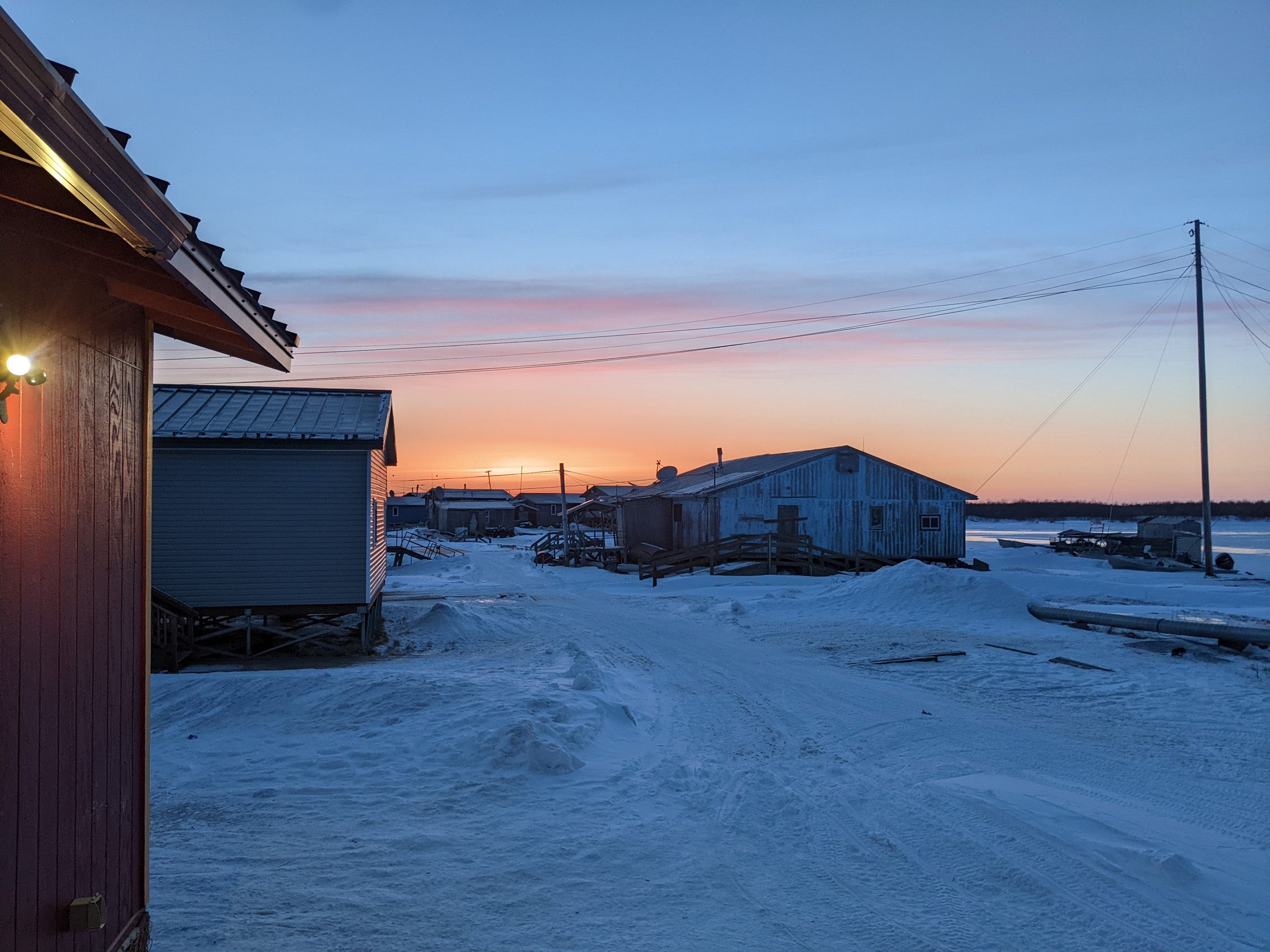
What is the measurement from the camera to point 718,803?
7.52 metres

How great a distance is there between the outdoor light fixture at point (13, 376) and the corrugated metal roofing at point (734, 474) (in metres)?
33.4

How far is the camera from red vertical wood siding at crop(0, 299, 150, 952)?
3.30 m

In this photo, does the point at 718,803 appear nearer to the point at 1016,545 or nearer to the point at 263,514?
the point at 263,514

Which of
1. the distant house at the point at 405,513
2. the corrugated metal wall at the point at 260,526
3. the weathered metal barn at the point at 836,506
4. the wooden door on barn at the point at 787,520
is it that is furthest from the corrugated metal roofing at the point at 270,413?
the distant house at the point at 405,513

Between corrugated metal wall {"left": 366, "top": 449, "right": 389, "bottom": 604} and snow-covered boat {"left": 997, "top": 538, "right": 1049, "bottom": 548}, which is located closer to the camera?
corrugated metal wall {"left": 366, "top": 449, "right": 389, "bottom": 604}

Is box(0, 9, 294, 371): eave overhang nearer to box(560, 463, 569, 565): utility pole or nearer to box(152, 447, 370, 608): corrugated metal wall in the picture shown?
box(152, 447, 370, 608): corrugated metal wall

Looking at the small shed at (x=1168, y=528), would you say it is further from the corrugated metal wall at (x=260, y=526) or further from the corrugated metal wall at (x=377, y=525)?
the corrugated metal wall at (x=260, y=526)

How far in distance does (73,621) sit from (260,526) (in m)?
13.5

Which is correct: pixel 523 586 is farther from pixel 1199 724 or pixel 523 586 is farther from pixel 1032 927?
pixel 1032 927

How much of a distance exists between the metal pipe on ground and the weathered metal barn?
1637 centimetres

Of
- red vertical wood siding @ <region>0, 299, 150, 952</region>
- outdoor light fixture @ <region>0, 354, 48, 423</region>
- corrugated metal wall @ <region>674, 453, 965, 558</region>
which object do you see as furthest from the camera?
corrugated metal wall @ <region>674, 453, 965, 558</region>

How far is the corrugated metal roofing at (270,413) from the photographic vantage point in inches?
647

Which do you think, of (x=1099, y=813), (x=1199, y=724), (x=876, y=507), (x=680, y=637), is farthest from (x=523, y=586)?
(x=1099, y=813)

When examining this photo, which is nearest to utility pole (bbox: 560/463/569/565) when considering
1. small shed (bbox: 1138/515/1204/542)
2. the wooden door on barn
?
the wooden door on barn
